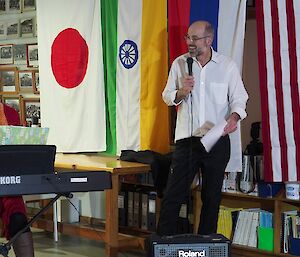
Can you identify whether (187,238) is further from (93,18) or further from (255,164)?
(93,18)

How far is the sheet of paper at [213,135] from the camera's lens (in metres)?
3.56

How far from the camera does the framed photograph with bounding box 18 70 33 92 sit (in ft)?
18.5

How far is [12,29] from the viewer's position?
19.0 feet

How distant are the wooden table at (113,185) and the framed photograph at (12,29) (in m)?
1.79

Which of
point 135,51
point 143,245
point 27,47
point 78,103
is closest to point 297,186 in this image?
point 143,245

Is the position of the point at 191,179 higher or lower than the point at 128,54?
lower

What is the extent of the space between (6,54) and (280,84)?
3141 mm

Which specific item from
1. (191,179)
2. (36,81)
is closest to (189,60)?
(191,179)

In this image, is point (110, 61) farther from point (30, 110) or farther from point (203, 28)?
point (203, 28)

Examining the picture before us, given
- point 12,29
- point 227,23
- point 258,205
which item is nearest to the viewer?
point 227,23

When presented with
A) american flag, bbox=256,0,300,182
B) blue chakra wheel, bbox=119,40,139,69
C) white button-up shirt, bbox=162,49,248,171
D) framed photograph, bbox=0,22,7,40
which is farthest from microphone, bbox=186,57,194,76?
framed photograph, bbox=0,22,7,40

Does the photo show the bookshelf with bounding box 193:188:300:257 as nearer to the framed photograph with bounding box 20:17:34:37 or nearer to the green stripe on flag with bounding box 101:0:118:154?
the green stripe on flag with bounding box 101:0:118:154

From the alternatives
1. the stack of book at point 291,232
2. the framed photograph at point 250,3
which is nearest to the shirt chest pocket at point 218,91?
the framed photograph at point 250,3

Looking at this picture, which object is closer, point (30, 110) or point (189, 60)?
point (189, 60)
